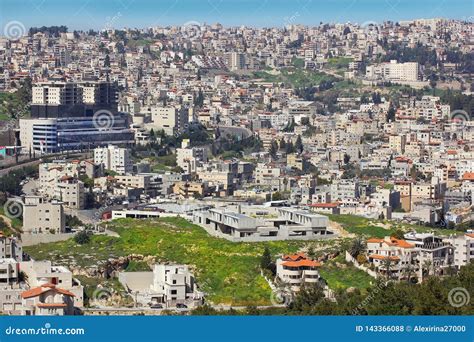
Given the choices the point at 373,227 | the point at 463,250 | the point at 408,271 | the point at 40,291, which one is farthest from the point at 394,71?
the point at 40,291

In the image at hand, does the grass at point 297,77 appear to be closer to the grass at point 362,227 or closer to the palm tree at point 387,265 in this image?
the grass at point 362,227

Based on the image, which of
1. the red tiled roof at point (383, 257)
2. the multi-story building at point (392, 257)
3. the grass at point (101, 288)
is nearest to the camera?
the grass at point (101, 288)

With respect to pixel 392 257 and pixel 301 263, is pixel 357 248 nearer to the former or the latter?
pixel 392 257

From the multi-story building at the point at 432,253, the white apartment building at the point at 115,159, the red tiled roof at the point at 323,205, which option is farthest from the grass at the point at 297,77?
the multi-story building at the point at 432,253

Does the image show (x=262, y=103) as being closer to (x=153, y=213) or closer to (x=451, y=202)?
(x=451, y=202)

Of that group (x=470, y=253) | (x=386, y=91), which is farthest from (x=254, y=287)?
(x=386, y=91)

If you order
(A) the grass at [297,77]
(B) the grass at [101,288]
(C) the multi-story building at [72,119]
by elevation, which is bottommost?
(B) the grass at [101,288]

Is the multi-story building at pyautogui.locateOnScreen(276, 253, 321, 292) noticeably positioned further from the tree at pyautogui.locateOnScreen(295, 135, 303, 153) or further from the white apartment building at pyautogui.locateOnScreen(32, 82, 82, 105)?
the white apartment building at pyautogui.locateOnScreen(32, 82, 82, 105)
